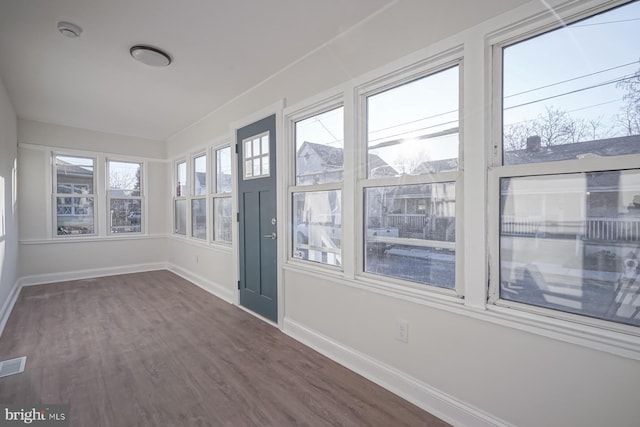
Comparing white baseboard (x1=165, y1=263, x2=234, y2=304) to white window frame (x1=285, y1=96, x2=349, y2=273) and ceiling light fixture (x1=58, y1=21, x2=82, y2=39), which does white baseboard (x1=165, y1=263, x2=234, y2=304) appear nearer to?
white window frame (x1=285, y1=96, x2=349, y2=273)

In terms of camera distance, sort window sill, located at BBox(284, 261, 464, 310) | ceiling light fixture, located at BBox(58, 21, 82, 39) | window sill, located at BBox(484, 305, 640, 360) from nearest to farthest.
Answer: window sill, located at BBox(484, 305, 640, 360) < window sill, located at BBox(284, 261, 464, 310) < ceiling light fixture, located at BBox(58, 21, 82, 39)

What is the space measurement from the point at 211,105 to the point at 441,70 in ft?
10.7

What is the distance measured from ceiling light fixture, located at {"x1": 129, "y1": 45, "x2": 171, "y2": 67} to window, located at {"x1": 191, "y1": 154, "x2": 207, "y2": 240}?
204 centimetres

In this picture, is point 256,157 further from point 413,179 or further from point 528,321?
point 528,321

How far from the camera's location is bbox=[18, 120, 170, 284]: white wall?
16.0 ft

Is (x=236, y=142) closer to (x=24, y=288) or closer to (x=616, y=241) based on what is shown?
(x=616, y=241)

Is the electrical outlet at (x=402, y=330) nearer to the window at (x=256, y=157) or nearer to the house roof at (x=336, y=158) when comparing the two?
the house roof at (x=336, y=158)

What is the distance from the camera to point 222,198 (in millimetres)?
4477

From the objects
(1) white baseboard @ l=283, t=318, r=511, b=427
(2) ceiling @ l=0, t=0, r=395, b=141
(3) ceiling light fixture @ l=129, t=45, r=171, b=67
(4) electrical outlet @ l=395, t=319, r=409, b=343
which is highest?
(2) ceiling @ l=0, t=0, r=395, b=141

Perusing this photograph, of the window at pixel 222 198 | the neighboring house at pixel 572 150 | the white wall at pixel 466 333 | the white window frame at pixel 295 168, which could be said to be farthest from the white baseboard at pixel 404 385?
the window at pixel 222 198

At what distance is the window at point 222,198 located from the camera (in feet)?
14.2

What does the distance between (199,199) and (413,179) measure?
4.05 m

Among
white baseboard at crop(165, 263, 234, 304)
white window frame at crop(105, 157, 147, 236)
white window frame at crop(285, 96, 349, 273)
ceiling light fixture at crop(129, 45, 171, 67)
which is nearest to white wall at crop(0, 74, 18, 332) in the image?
white window frame at crop(105, 157, 147, 236)

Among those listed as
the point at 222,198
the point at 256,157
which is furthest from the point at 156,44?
the point at 222,198
